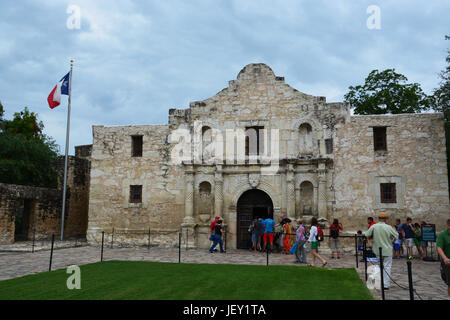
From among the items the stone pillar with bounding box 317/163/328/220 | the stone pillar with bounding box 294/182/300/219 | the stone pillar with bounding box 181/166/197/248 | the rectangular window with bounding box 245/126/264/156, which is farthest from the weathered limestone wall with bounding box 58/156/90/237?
the stone pillar with bounding box 317/163/328/220

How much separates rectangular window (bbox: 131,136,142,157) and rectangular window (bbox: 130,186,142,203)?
1643 millimetres

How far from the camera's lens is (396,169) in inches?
634

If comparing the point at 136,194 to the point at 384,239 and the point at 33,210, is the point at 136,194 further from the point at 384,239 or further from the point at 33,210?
the point at 384,239

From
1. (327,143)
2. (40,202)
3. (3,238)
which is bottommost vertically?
(3,238)

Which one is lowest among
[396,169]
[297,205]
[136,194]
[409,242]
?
[409,242]

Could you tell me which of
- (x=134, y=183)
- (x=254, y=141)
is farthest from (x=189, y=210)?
(x=254, y=141)

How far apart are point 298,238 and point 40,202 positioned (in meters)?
14.9

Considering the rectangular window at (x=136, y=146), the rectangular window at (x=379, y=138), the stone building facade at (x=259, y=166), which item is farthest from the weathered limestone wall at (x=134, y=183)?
the rectangular window at (x=379, y=138)

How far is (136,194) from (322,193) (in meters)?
8.77

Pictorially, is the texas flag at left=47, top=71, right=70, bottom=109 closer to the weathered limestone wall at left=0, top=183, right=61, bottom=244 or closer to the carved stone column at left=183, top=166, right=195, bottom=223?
the weathered limestone wall at left=0, top=183, right=61, bottom=244

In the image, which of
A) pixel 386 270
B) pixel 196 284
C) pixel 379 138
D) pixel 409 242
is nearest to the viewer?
pixel 386 270
